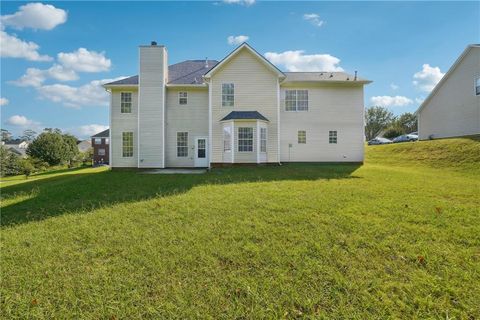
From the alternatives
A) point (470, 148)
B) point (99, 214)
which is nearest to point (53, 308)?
point (99, 214)

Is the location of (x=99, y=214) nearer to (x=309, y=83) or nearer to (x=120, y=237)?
(x=120, y=237)

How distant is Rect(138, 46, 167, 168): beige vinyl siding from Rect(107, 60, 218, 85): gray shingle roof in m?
1.16

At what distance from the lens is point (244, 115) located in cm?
1591

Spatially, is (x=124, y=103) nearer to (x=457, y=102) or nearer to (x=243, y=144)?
(x=243, y=144)

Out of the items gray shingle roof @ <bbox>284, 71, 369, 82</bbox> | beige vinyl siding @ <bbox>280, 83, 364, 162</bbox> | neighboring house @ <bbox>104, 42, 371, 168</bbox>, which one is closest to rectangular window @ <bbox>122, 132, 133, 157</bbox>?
neighboring house @ <bbox>104, 42, 371, 168</bbox>

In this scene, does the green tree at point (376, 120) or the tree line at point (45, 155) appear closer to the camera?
the tree line at point (45, 155)

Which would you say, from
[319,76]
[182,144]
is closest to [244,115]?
[182,144]

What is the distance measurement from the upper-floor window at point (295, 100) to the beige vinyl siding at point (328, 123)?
276 mm

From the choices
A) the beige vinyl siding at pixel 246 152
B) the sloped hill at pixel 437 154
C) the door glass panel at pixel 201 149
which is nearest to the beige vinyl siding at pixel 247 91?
the beige vinyl siding at pixel 246 152

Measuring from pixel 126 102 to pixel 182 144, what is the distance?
481 centimetres

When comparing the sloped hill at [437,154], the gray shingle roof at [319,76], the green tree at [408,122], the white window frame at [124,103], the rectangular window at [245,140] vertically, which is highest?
the green tree at [408,122]

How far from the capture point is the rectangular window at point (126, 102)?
704 inches

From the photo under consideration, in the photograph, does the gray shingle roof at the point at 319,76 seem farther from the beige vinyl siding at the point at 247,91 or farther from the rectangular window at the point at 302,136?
the rectangular window at the point at 302,136

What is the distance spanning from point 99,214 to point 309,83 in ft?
51.4
